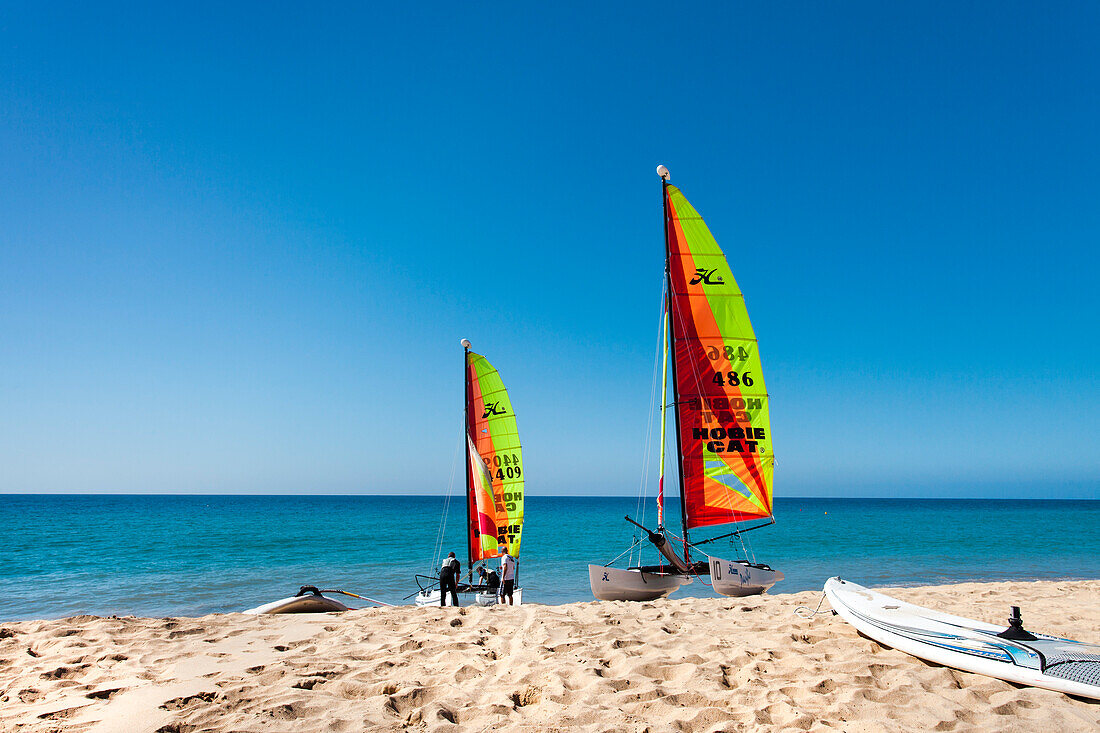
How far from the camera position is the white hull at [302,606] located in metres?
8.43

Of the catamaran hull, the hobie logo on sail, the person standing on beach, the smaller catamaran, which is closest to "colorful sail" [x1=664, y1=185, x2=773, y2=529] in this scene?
the hobie logo on sail

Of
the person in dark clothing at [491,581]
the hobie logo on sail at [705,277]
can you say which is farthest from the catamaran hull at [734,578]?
the hobie logo on sail at [705,277]

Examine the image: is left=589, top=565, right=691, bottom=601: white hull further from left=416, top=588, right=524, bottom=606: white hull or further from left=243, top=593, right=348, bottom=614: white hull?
left=243, top=593, right=348, bottom=614: white hull

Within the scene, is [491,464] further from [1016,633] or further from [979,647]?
Answer: [1016,633]

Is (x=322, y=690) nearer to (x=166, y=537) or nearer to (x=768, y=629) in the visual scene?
(x=768, y=629)

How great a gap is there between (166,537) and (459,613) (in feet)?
122

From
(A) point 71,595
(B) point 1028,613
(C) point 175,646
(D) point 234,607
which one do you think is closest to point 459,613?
(C) point 175,646

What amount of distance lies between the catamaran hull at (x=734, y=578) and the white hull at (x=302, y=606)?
672 cm

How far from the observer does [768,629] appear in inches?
276

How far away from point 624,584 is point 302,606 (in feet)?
18.6

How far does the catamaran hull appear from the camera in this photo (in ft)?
35.9

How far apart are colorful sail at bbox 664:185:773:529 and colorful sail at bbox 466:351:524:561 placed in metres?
5.51

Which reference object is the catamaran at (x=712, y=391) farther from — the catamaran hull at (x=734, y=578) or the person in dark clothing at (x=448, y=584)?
the person in dark clothing at (x=448, y=584)

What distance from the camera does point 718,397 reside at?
11789mm
